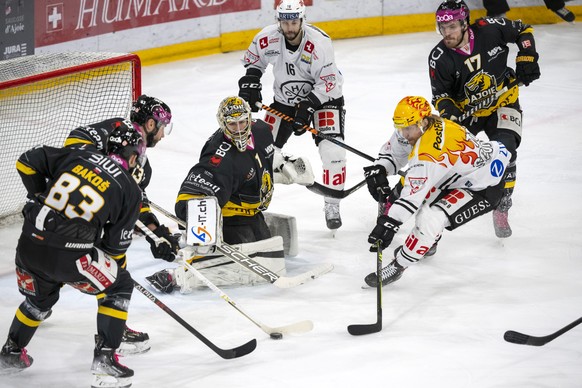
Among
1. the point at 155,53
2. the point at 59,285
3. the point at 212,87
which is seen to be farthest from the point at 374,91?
the point at 59,285

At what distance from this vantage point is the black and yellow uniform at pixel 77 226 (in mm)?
3605

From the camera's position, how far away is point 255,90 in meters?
5.79

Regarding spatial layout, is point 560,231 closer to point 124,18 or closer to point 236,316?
point 236,316

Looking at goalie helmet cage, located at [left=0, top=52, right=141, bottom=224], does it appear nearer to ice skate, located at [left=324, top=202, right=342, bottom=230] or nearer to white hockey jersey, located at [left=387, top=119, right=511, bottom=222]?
ice skate, located at [left=324, top=202, right=342, bottom=230]

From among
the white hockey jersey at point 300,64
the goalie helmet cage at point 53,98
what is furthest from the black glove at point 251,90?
the goalie helmet cage at point 53,98

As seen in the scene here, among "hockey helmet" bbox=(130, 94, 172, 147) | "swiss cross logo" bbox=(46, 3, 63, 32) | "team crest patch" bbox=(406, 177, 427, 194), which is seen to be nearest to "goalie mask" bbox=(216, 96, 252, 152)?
"hockey helmet" bbox=(130, 94, 172, 147)

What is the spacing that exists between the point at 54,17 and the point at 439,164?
4.22 meters

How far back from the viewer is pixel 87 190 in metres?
3.59

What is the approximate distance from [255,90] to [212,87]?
2546 millimetres

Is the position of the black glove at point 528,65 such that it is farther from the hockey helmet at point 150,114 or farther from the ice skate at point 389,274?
the hockey helmet at point 150,114

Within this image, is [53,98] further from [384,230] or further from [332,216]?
[384,230]

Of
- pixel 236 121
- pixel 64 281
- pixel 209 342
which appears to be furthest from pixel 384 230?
pixel 64 281

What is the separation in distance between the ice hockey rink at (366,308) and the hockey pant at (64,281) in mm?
301

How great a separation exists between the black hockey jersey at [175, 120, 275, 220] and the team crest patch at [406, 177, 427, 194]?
2.51ft
